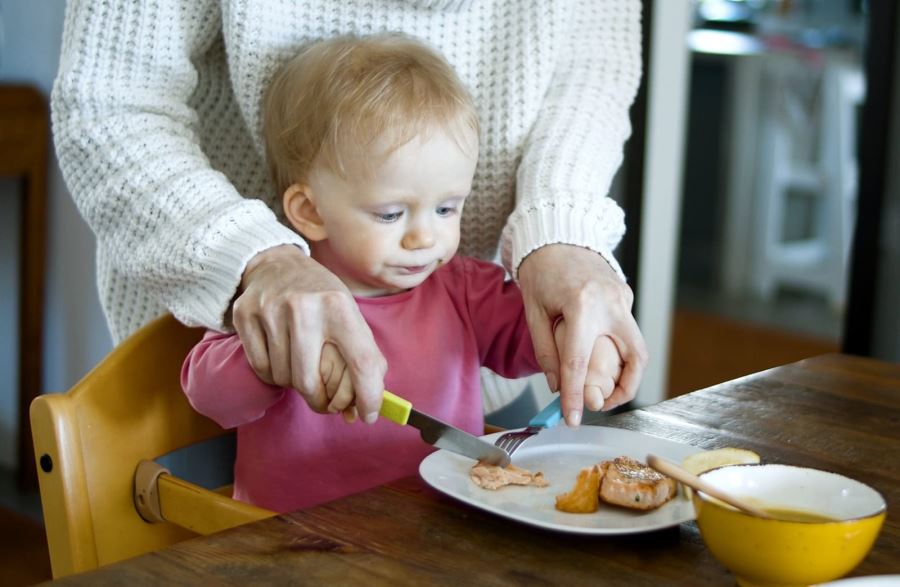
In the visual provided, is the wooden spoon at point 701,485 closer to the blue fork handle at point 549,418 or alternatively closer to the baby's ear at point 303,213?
the blue fork handle at point 549,418

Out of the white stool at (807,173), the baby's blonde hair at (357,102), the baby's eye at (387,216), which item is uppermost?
the baby's blonde hair at (357,102)

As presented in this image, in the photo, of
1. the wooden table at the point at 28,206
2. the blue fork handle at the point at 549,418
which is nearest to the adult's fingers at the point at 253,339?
the blue fork handle at the point at 549,418

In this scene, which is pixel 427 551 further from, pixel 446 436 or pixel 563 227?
pixel 563 227

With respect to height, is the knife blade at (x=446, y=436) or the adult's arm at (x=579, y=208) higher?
the adult's arm at (x=579, y=208)

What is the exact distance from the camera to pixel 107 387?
3.39ft

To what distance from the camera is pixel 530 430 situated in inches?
38.8

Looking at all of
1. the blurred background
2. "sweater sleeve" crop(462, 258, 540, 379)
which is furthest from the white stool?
"sweater sleeve" crop(462, 258, 540, 379)

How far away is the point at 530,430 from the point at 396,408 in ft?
0.49

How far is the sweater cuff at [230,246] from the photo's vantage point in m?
0.99

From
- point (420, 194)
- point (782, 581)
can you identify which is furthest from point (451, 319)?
point (782, 581)

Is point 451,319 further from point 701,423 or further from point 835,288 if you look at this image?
point 835,288

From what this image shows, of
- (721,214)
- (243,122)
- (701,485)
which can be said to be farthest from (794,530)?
(721,214)

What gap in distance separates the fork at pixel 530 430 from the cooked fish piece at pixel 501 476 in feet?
0.19

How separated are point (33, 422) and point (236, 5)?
1.42 ft
